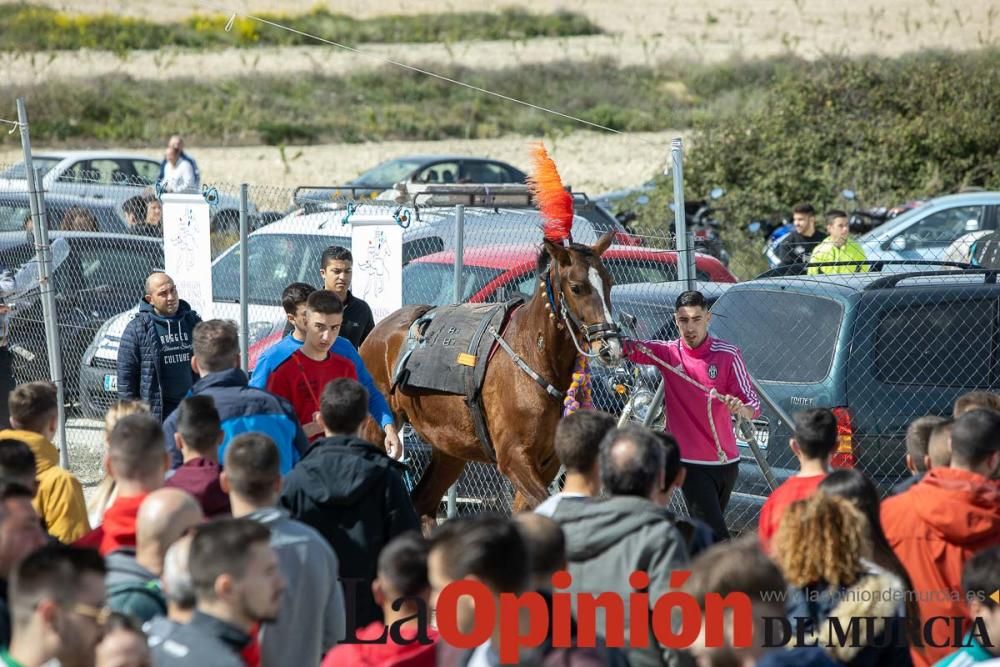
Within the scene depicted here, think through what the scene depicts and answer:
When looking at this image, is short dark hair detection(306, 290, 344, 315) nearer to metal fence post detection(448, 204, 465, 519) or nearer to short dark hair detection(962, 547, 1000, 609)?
metal fence post detection(448, 204, 465, 519)

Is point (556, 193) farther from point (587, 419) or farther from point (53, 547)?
point (53, 547)

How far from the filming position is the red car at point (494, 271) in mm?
11242

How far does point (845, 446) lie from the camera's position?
8141mm

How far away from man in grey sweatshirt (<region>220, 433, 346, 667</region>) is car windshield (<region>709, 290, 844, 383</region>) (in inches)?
171

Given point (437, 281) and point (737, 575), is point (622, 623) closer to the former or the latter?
point (737, 575)

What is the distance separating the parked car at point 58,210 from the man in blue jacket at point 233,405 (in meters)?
8.94

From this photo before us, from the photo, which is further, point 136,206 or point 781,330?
point 136,206

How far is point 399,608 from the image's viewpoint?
436cm

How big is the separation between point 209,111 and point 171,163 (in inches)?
893

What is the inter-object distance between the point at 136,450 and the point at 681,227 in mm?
4866

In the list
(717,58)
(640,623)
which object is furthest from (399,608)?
(717,58)

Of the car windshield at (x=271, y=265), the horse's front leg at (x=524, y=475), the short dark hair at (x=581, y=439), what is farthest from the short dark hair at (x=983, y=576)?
the car windshield at (x=271, y=265)

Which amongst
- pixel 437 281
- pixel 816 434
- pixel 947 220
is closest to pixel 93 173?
pixel 437 281

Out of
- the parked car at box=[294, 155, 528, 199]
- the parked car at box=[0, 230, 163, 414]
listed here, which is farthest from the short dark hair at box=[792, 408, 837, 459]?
the parked car at box=[294, 155, 528, 199]
